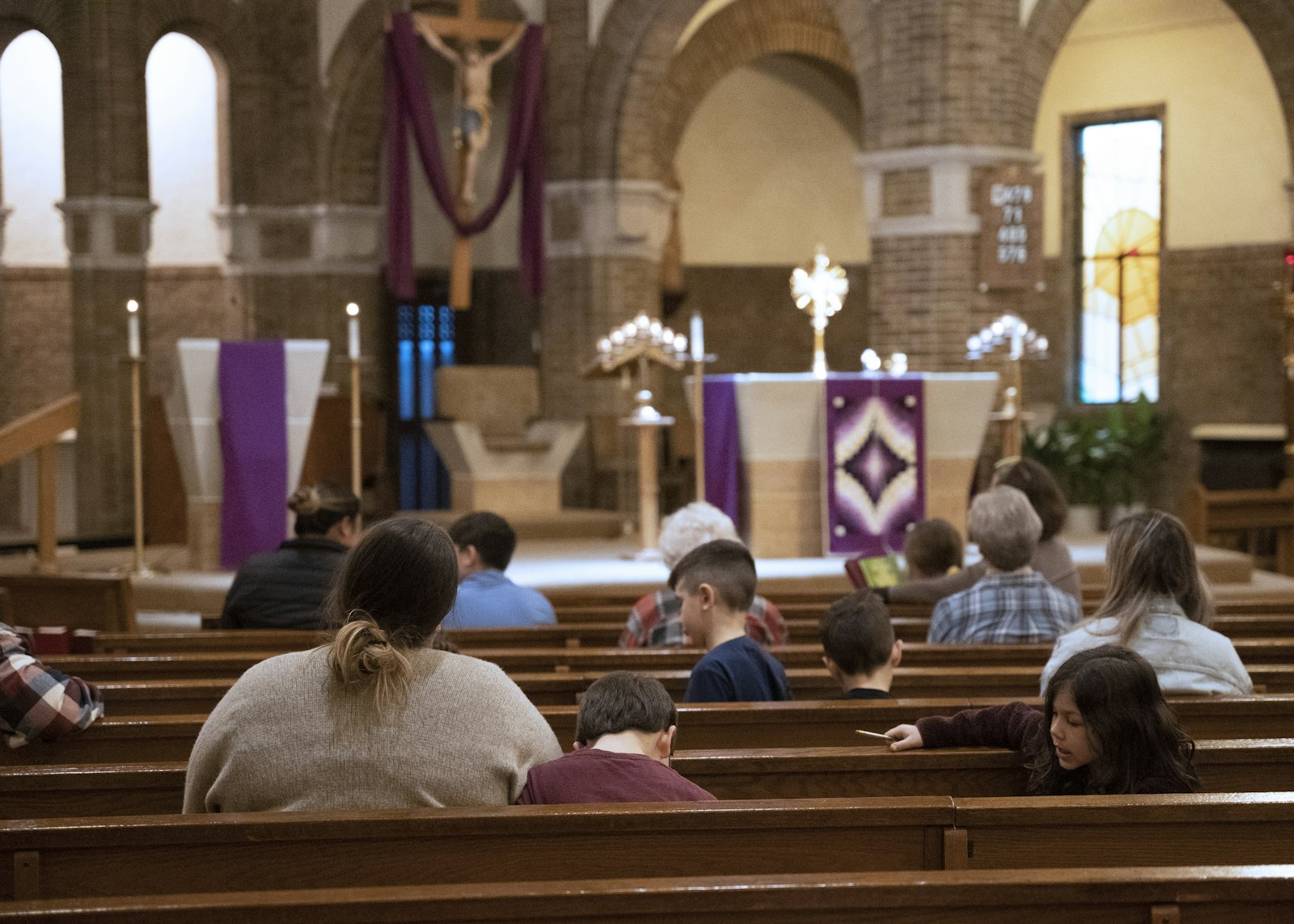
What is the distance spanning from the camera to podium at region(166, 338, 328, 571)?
8.04 meters

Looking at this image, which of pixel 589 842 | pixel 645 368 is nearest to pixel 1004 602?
pixel 589 842

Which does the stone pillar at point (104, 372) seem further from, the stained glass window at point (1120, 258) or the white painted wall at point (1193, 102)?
the stained glass window at point (1120, 258)

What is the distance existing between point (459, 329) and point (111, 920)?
13.8 metres

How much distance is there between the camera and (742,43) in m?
14.5

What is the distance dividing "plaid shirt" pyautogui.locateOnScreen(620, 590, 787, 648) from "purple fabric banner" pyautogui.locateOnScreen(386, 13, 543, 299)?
7977mm

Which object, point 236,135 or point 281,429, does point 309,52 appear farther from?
point 281,429

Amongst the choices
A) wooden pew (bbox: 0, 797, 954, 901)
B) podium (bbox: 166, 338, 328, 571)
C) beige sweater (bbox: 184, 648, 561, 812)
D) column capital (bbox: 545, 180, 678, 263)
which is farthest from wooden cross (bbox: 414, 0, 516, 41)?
wooden pew (bbox: 0, 797, 954, 901)

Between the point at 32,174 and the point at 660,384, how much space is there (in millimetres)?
6514

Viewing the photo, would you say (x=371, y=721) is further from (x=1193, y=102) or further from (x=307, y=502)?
(x=1193, y=102)

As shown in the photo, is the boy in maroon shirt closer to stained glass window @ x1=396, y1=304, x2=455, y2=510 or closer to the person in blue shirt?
the person in blue shirt

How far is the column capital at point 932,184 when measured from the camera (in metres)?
10.4

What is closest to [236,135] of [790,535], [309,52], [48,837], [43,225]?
[309,52]

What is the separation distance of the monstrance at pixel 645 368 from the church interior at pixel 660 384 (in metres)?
0.04

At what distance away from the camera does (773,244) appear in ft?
51.5
